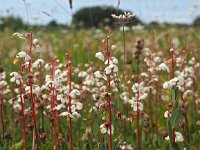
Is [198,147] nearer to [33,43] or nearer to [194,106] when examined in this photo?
[194,106]

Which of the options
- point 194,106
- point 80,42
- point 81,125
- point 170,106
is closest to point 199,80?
point 194,106

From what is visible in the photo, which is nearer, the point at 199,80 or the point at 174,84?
the point at 174,84

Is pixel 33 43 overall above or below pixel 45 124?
above

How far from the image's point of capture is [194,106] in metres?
4.54

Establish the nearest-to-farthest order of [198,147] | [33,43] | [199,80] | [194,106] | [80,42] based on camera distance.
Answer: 1. [33,43]
2. [198,147]
3. [194,106]
4. [199,80]
5. [80,42]

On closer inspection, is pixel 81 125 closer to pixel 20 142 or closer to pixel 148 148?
pixel 20 142

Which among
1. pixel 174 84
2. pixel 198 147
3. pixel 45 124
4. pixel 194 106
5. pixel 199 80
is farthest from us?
pixel 199 80

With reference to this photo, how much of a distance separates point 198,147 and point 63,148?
99 cm

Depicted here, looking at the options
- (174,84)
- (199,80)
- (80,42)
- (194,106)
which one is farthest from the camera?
(80,42)

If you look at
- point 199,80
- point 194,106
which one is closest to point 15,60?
point 194,106

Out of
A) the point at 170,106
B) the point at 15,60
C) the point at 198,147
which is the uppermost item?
the point at 15,60

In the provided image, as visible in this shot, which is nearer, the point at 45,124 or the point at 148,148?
the point at 148,148

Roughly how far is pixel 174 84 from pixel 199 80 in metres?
2.83

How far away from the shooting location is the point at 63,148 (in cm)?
348
